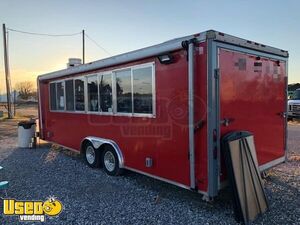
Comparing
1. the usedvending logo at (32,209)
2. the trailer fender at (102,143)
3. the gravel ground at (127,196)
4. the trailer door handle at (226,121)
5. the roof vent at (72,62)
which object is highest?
the roof vent at (72,62)

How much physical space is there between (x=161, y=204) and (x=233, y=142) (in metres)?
1.48

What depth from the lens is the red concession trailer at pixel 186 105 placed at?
3.63 m

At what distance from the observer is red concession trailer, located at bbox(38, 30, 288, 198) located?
3635mm

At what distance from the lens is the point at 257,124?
4.47 metres

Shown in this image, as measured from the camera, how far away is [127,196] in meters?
4.58

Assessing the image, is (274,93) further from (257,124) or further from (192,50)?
(192,50)

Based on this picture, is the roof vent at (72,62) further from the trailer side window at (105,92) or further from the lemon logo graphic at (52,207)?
the lemon logo graphic at (52,207)

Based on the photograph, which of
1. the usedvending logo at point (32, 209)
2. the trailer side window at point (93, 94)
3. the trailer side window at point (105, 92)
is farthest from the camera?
the trailer side window at point (93, 94)

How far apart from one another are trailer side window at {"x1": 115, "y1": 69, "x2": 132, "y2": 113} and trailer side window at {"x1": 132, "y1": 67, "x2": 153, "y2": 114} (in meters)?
0.16

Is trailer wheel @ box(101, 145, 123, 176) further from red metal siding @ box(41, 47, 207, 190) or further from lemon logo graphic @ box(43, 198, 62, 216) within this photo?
lemon logo graphic @ box(43, 198, 62, 216)

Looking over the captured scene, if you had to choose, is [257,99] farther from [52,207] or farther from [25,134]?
[25,134]

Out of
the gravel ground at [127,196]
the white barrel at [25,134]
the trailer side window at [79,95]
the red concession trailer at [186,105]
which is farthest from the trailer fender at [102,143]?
the white barrel at [25,134]

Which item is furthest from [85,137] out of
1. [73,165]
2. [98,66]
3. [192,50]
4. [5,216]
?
[192,50]

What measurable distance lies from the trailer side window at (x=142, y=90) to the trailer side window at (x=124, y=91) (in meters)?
0.16
